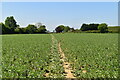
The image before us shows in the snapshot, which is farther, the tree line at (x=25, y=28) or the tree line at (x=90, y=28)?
the tree line at (x=90, y=28)

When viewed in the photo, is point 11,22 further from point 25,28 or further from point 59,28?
point 59,28

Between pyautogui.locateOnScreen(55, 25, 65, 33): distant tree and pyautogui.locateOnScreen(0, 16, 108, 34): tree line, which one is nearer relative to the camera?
pyautogui.locateOnScreen(0, 16, 108, 34): tree line

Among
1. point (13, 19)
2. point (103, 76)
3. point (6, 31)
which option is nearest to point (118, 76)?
point (103, 76)

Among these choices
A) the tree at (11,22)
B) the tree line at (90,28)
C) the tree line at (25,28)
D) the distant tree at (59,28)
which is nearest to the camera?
the tree line at (25,28)

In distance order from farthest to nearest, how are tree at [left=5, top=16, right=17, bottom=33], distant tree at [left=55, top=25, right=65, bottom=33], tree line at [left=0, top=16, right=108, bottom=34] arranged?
1. distant tree at [left=55, top=25, right=65, bottom=33]
2. tree at [left=5, top=16, right=17, bottom=33]
3. tree line at [left=0, top=16, right=108, bottom=34]

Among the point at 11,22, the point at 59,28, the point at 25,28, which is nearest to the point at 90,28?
the point at 59,28

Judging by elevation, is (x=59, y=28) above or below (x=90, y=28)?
above

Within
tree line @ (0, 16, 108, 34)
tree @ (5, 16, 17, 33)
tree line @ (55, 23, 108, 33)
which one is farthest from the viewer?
tree @ (5, 16, 17, 33)

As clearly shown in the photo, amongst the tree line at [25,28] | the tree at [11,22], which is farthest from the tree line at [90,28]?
the tree at [11,22]

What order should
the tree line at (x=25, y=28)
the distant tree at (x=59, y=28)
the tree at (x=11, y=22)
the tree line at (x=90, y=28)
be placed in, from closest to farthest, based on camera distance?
the tree line at (x=25, y=28) → the tree line at (x=90, y=28) → the tree at (x=11, y=22) → the distant tree at (x=59, y=28)

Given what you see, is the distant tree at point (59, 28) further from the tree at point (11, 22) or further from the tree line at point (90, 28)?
the tree at point (11, 22)

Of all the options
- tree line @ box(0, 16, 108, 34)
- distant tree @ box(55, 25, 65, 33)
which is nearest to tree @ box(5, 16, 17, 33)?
tree line @ box(0, 16, 108, 34)

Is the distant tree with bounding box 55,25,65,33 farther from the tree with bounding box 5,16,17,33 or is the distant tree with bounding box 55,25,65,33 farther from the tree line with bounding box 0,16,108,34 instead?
the tree with bounding box 5,16,17,33

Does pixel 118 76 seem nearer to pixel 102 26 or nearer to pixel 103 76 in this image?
pixel 103 76
